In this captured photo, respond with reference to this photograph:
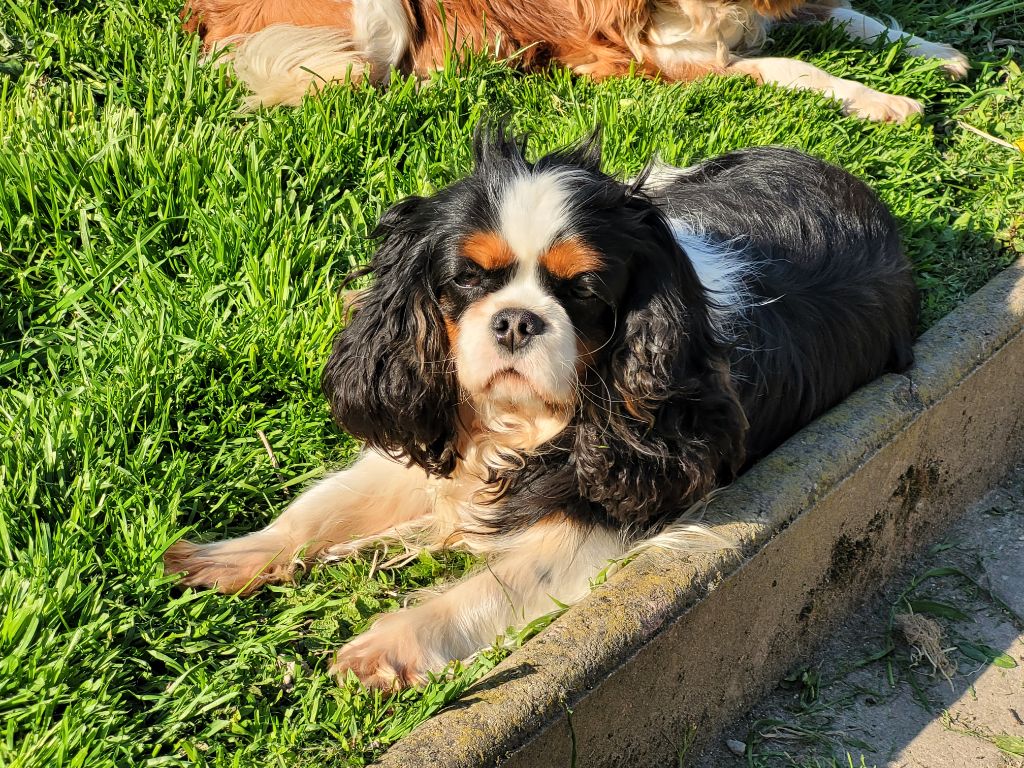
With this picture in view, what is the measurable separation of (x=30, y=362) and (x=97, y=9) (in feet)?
6.74

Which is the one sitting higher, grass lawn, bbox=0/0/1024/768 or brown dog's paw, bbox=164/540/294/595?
grass lawn, bbox=0/0/1024/768

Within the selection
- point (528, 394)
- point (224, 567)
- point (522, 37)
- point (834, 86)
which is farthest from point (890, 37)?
point (224, 567)

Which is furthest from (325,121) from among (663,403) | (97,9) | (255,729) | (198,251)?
(255,729)

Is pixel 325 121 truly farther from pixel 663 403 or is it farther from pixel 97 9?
pixel 663 403

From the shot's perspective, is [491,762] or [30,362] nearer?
[491,762]

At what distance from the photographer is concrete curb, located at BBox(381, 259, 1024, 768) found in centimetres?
245

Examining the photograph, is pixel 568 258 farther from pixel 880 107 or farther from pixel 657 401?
pixel 880 107

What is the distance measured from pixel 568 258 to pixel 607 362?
0.33 m

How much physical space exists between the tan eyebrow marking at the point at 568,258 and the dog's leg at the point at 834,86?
2889mm

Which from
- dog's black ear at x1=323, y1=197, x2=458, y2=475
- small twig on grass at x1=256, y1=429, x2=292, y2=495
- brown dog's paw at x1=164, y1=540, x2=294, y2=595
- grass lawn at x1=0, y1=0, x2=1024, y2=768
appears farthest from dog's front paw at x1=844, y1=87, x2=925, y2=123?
brown dog's paw at x1=164, y1=540, x2=294, y2=595

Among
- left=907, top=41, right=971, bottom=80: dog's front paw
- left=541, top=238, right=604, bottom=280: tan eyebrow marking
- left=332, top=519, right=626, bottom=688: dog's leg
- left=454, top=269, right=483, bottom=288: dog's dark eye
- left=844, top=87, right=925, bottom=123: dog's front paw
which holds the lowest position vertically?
left=332, top=519, right=626, bottom=688: dog's leg

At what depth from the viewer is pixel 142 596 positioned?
2.78 meters

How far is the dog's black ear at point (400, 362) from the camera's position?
2934 mm

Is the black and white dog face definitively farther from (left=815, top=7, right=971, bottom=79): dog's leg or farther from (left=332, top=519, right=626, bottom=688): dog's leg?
(left=815, top=7, right=971, bottom=79): dog's leg
